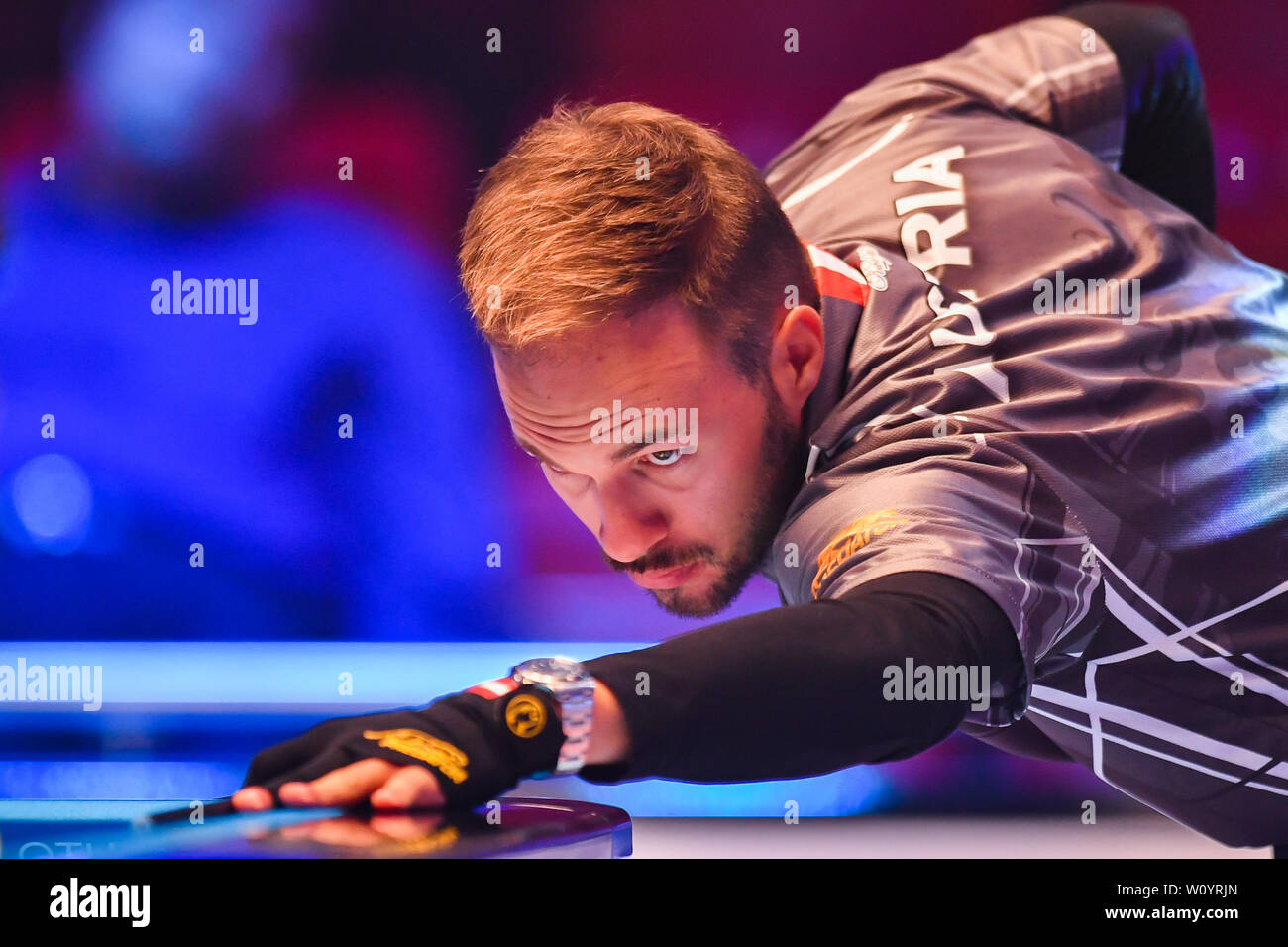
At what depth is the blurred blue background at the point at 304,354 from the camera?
2.38 metres

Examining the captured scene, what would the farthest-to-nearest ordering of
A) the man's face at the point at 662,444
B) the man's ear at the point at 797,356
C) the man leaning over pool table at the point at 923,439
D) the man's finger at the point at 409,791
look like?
the man's ear at the point at 797,356 → the man's face at the point at 662,444 → the man leaning over pool table at the point at 923,439 → the man's finger at the point at 409,791

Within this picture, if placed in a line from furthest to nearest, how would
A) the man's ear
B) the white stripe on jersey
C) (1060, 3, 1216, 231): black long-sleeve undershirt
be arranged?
(1060, 3, 1216, 231): black long-sleeve undershirt < the white stripe on jersey < the man's ear

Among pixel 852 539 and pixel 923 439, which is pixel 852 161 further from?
pixel 852 539

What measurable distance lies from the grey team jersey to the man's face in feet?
0.28

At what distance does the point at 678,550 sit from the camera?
1.71 metres

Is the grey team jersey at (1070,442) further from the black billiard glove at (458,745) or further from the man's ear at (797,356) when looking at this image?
the black billiard glove at (458,745)

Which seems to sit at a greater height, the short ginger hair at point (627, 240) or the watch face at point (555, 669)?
the short ginger hair at point (627, 240)

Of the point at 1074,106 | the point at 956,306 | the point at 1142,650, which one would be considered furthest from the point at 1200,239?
the point at 1142,650

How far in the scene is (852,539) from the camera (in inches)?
53.3

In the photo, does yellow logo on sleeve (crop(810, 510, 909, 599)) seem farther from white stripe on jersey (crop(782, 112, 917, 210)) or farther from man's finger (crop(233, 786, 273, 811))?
white stripe on jersey (crop(782, 112, 917, 210))

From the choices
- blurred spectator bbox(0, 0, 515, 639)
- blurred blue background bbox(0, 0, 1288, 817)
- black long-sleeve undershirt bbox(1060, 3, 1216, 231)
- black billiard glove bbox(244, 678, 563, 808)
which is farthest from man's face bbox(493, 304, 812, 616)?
black long-sleeve undershirt bbox(1060, 3, 1216, 231)

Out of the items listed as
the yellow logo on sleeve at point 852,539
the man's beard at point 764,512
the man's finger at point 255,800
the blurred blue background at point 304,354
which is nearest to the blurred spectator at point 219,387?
the blurred blue background at point 304,354

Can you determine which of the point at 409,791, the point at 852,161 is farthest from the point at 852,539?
the point at 852,161

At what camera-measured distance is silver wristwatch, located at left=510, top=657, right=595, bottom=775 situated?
1.09m
